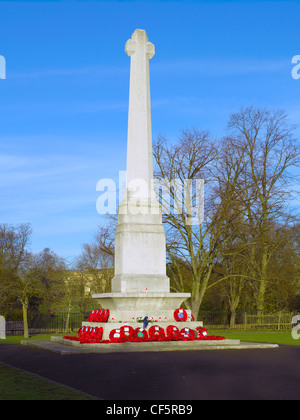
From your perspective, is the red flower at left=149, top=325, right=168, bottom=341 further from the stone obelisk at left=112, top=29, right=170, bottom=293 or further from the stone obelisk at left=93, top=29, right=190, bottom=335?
the stone obelisk at left=112, top=29, right=170, bottom=293

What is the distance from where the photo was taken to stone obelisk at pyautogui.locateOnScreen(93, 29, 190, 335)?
17891mm

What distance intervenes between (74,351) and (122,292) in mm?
4187

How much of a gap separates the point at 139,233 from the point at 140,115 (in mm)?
4709

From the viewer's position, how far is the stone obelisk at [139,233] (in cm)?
1789

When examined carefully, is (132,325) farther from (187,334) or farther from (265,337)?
(265,337)

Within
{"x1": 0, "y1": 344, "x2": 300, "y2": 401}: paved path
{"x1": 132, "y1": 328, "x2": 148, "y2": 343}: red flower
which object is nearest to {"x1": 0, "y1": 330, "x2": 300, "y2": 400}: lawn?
{"x1": 0, "y1": 344, "x2": 300, "y2": 401}: paved path

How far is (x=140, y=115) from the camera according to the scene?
20.0 metres

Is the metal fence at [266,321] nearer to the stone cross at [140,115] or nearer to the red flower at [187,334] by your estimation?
the red flower at [187,334]

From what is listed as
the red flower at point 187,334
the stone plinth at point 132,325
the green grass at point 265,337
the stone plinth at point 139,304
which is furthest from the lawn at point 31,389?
the green grass at point 265,337

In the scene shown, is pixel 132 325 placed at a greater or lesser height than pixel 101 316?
lesser

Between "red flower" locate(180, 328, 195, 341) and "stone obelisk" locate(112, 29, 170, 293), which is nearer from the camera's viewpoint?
"red flower" locate(180, 328, 195, 341)

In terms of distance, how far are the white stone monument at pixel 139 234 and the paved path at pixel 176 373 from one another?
3488 millimetres

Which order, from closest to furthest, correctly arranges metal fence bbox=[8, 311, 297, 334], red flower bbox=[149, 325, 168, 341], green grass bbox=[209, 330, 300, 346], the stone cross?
red flower bbox=[149, 325, 168, 341] → the stone cross → green grass bbox=[209, 330, 300, 346] → metal fence bbox=[8, 311, 297, 334]

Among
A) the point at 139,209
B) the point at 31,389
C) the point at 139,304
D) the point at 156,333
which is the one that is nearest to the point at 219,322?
the point at 139,209
